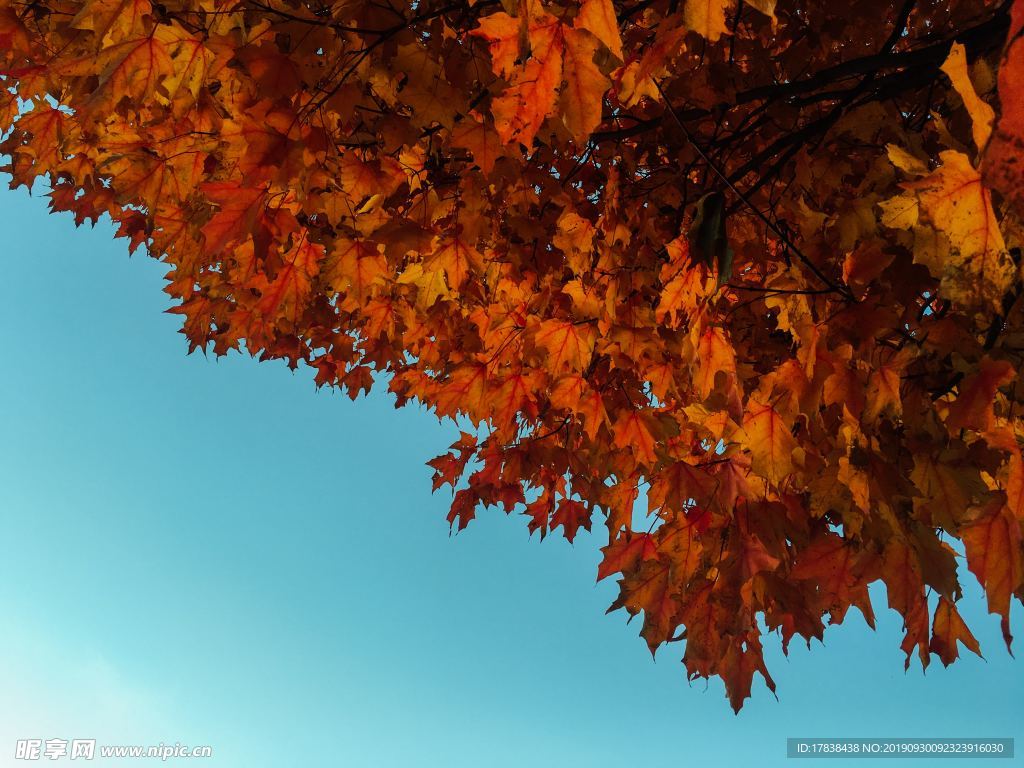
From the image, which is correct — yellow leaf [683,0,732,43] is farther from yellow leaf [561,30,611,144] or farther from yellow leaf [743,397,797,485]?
yellow leaf [743,397,797,485]

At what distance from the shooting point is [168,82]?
2.05 meters

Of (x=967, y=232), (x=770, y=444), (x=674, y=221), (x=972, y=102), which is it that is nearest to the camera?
(x=972, y=102)

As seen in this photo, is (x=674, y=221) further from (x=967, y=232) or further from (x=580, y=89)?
(x=967, y=232)

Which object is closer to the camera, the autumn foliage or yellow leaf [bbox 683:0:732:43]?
yellow leaf [bbox 683:0:732:43]

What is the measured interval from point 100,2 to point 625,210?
2117mm

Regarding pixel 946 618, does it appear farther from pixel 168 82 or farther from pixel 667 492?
pixel 168 82

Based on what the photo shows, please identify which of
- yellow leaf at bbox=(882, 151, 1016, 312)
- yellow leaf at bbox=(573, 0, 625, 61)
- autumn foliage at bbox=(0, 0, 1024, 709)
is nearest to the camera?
yellow leaf at bbox=(882, 151, 1016, 312)

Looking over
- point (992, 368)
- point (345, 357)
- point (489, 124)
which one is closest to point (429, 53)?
point (489, 124)

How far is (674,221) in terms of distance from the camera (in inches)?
120

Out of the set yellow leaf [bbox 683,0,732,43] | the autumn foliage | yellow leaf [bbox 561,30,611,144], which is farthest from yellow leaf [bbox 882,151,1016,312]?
yellow leaf [bbox 561,30,611,144]

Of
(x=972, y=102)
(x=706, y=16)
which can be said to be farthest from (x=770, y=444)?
(x=706, y=16)

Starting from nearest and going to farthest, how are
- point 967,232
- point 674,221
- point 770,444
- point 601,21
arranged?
point 967,232 < point 601,21 < point 770,444 < point 674,221

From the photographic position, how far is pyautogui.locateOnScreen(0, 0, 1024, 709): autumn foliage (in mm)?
1550

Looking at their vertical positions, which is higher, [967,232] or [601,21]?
[601,21]
